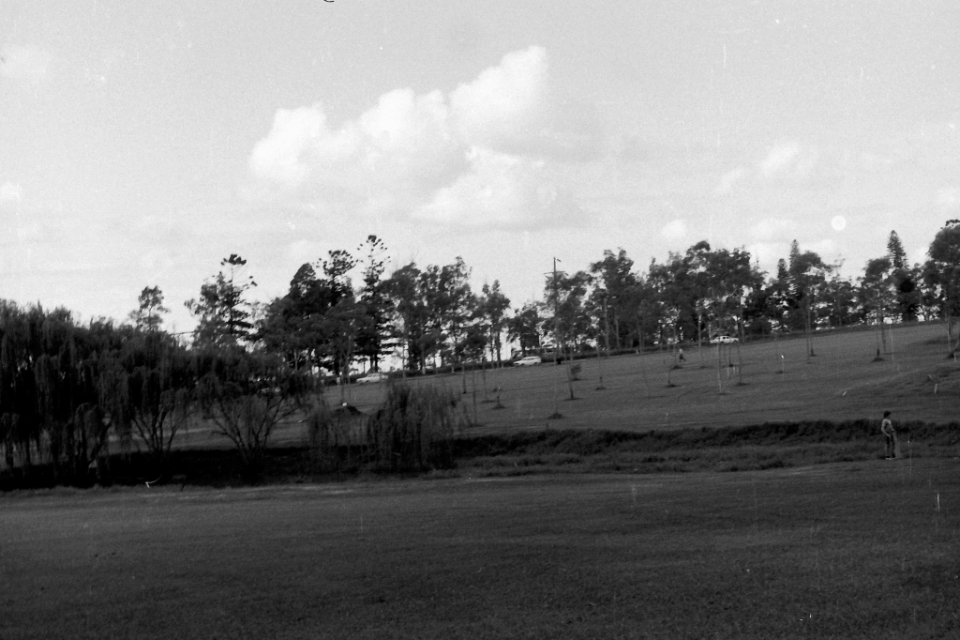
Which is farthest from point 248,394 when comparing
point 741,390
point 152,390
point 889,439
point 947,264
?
point 947,264

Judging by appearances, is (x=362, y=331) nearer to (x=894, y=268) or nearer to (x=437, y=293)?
(x=437, y=293)

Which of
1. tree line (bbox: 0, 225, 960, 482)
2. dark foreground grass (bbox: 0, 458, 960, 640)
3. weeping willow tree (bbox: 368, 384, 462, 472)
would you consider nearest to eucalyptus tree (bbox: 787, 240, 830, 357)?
tree line (bbox: 0, 225, 960, 482)

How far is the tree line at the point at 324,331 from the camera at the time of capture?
5634 cm

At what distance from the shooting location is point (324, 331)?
288 ft

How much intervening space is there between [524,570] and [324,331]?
73832 mm

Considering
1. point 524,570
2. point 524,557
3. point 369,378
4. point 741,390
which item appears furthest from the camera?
point 369,378

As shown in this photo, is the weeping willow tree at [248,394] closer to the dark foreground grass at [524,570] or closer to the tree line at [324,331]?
the tree line at [324,331]

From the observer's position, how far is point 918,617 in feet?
39.3

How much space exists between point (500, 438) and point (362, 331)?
3574 cm

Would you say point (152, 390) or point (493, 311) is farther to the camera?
point (493, 311)

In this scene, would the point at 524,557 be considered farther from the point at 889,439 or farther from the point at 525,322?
the point at 525,322

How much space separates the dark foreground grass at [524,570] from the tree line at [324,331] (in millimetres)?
31714

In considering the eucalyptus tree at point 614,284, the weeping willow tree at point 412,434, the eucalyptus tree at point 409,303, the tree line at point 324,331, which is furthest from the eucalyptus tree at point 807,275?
the weeping willow tree at point 412,434

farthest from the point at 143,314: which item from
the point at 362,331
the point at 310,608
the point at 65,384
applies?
the point at 310,608
